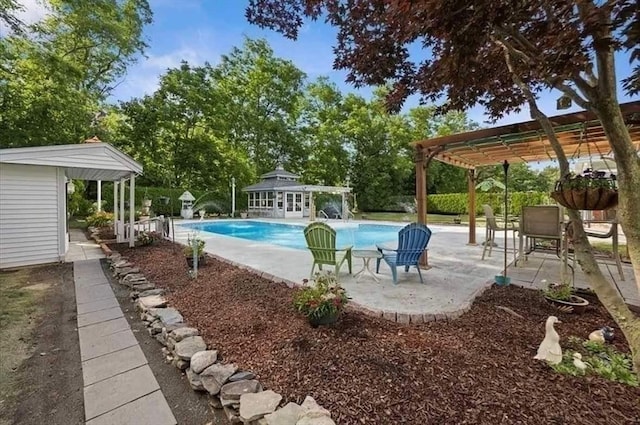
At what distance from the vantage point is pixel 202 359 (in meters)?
2.54

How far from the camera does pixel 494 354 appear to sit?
2518 mm

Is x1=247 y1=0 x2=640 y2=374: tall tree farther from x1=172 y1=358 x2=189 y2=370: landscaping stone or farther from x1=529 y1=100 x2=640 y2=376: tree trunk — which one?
x1=172 y1=358 x2=189 y2=370: landscaping stone

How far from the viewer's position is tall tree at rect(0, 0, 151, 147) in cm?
1142

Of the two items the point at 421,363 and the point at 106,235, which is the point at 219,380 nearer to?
the point at 421,363

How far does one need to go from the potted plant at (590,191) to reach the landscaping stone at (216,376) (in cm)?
299

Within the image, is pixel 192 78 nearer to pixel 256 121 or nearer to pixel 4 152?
pixel 256 121

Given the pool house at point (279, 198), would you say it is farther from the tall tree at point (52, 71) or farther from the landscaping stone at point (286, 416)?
A: the landscaping stone at point (286, 416)

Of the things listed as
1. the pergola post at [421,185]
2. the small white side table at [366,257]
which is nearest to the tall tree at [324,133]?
the pergola post at [421,185]

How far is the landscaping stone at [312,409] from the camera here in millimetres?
1804

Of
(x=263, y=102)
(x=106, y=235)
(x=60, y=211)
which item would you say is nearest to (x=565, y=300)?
(x=60, y=211)

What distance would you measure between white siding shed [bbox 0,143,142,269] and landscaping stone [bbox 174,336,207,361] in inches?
244

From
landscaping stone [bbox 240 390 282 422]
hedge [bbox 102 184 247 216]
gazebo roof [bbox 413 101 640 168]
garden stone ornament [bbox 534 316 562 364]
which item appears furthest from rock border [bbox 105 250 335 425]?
hedge [bbox 102 184 247 216]

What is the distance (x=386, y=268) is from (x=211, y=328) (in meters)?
3.46

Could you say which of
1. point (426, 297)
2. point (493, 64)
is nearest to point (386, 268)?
point (426, 297)
